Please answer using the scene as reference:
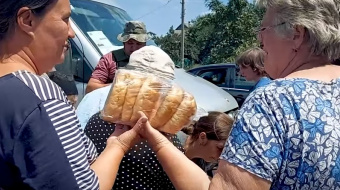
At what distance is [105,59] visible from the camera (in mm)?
5020

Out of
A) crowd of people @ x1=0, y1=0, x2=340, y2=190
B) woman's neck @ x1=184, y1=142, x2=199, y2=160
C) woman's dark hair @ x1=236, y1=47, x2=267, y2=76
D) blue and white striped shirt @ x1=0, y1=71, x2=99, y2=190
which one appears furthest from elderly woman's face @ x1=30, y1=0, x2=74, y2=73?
woman's dark hair @ x1=236, y1=47, x2=267, y2=76

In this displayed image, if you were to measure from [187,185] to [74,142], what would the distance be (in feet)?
2.42

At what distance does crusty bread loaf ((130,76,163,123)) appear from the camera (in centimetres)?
203

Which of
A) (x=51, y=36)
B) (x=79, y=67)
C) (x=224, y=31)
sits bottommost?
(x=224, y=31)

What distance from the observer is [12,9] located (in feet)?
5.09

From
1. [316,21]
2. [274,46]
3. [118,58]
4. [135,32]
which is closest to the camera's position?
[316,21]

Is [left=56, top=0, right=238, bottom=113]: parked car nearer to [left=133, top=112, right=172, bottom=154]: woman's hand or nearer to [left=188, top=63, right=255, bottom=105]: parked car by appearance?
[left=133, top=112, right=172, bottom=154]: woman's hand

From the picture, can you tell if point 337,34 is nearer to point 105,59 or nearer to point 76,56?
point 105,59

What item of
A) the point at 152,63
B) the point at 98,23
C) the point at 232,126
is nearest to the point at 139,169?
the point at 152,63

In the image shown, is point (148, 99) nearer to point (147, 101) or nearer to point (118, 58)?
point (147, 101)

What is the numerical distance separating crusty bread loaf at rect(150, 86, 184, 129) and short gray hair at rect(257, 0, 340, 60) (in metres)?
0.49

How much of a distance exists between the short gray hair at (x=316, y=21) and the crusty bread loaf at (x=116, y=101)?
0.65 m

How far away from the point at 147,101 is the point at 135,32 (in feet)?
10.8

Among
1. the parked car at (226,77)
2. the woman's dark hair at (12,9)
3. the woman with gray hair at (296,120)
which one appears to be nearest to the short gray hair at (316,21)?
the woman with gray hair at (296,120)
